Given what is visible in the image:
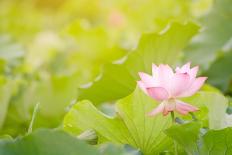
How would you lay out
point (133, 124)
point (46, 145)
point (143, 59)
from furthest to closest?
point (143, 59), point (133, 124), point (46, 145)

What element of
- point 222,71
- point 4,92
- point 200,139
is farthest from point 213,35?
point 200,139

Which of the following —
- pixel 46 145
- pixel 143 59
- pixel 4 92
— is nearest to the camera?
pixel 46 145

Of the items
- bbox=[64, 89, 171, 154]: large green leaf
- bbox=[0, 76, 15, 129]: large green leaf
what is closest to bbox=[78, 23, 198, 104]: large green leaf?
bbox=[0, 76, 15, 129]: large green leaf

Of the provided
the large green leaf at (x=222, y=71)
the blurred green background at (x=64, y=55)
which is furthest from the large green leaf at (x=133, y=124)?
the large green leaf at (x=222, y=71)

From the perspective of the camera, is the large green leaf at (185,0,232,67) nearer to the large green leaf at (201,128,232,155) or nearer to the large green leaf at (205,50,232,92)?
the large green leaf at (205,50,232,92)

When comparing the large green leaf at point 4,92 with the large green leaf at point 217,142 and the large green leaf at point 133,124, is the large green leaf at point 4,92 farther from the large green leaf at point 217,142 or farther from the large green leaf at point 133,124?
the large green leaf at point 217,142

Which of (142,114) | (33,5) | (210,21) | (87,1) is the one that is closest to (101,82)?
(142,114)

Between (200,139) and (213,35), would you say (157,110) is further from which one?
(213,35)
